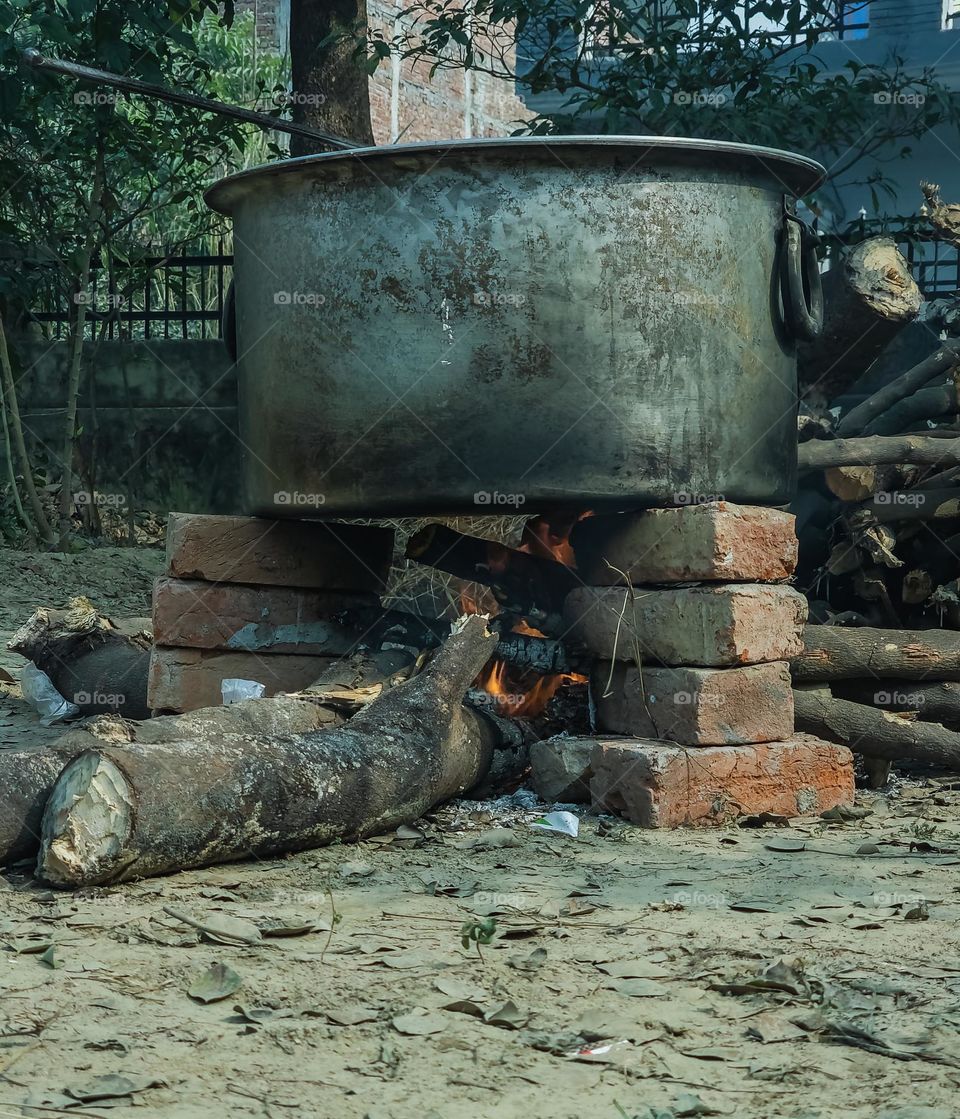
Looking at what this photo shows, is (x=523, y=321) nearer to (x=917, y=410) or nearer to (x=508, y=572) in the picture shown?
(x=508, y=572)

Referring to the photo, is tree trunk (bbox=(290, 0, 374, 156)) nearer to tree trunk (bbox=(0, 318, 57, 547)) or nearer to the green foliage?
the green foliage

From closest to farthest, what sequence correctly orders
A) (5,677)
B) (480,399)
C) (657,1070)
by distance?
(657,1070) → (480,399) → (5,677)

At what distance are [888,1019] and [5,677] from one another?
14.5ft

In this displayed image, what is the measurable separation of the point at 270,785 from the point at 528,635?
1434mm

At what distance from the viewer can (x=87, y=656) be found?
5.25m

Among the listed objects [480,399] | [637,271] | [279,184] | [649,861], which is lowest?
[649,861]

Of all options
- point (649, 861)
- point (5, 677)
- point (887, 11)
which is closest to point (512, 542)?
point (5, 677)

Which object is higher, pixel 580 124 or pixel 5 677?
pixel 580 124

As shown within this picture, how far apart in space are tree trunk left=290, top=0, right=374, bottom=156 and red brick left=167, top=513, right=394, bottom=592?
293 centimetres

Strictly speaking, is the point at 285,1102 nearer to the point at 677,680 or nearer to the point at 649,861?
the point at 649,861

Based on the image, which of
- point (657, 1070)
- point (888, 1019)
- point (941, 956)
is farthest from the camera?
point (941, 956)

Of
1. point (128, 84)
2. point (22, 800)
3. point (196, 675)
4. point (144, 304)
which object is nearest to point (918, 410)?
point (196, 675)

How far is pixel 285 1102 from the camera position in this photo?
1.96 metres

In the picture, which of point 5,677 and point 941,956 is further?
point 5,677
